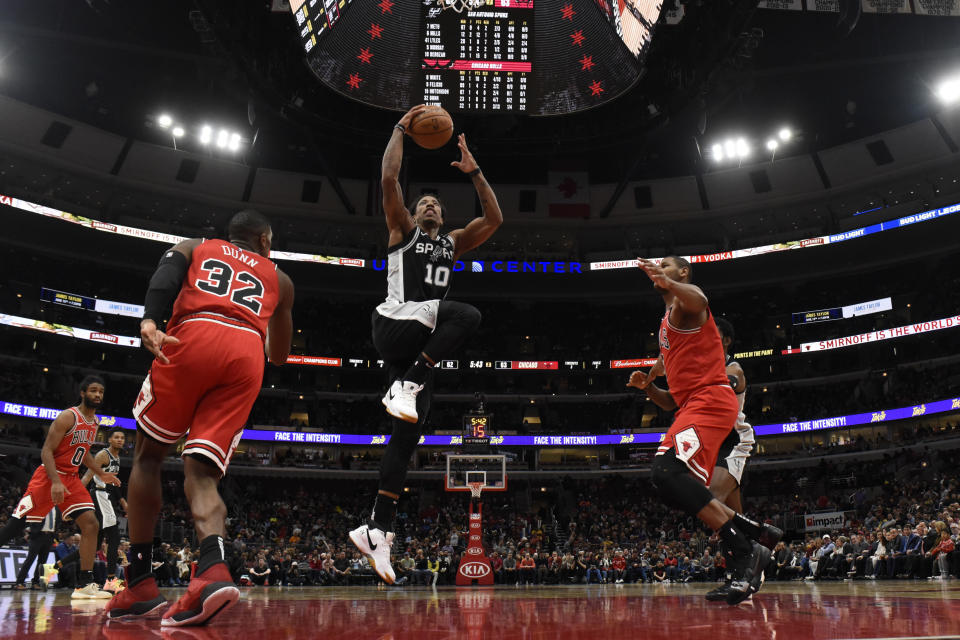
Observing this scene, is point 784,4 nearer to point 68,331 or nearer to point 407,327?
point 407,327

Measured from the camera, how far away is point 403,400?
4180 millimetres

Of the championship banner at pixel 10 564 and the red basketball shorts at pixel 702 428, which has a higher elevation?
the red basketball shorts at pixel 702 428

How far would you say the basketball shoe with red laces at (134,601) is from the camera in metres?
3.50

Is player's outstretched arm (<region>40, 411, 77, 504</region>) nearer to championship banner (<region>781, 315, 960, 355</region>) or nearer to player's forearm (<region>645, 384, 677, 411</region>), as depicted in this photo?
player's forearm (<region>645, 384, 677, 411</region>)

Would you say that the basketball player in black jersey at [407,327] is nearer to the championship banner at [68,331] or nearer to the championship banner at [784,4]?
the championship banner at [784,4]

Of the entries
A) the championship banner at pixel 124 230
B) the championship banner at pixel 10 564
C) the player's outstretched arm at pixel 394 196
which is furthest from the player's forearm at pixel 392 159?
the championship banner at pixel 124 230

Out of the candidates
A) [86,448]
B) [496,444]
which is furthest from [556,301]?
[86,448]

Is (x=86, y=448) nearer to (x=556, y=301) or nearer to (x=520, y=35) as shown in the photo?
(x=520, y=35)

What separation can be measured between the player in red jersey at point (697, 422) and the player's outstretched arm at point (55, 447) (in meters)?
4.64

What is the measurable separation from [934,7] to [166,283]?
2251 cm

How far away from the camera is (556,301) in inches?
1543

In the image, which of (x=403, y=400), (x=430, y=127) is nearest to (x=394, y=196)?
(x=430, y=127)

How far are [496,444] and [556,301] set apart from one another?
926cm

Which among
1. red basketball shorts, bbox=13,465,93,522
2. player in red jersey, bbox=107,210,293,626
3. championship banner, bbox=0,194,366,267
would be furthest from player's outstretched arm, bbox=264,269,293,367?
championship banner, bbox=0,194,366,267
